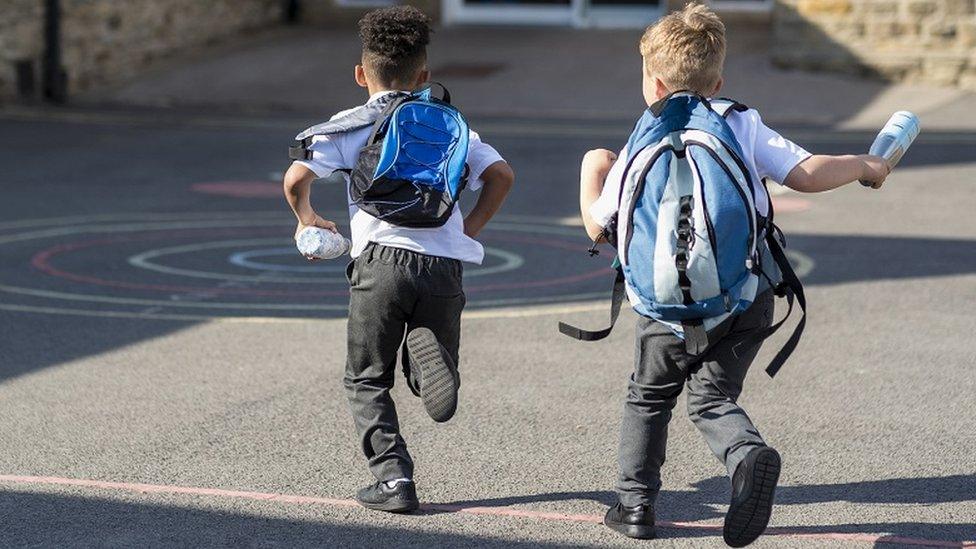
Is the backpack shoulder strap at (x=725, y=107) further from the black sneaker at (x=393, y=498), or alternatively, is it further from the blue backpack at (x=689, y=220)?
the black sneaker at (x=393, y=498)

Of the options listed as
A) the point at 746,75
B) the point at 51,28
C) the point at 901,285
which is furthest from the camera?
the point at 746,75

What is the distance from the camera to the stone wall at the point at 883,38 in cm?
2230

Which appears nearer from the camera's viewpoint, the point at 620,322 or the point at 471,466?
the point at 471,466

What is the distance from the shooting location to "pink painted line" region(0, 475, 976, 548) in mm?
5082

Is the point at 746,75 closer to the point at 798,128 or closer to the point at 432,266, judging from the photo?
the point at 798,128

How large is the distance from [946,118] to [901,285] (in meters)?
10.8

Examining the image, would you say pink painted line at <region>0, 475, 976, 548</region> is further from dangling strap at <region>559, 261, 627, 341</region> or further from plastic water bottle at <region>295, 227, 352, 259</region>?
plastic water bottle at <region>295, 227, 352, 259</region>

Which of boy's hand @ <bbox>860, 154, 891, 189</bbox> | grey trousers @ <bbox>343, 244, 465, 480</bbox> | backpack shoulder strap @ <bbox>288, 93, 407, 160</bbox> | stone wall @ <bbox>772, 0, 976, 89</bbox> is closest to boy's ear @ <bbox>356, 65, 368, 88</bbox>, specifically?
backpack shoulder strap @ <bbox>288, 93, 407, 160</bbox>

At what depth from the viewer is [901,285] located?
9.88 meters

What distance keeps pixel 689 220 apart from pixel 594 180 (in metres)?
0.39

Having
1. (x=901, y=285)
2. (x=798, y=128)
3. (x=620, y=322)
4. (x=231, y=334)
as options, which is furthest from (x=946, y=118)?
(x=231, y=334)

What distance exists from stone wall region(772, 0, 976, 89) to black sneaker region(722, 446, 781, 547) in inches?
741

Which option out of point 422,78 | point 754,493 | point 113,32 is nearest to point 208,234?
point 422,78

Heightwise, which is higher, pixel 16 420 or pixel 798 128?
pixel 16 420
